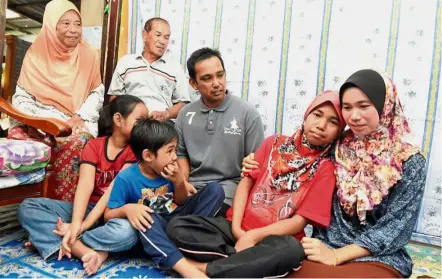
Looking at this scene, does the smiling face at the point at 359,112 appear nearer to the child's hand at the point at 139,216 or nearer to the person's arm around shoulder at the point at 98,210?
the child's hand at the point at 139,216

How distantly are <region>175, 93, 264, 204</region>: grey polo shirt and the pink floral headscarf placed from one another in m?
0.57

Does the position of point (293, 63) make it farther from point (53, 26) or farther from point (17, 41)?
point (17, 41)

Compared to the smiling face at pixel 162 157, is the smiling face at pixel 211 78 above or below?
above

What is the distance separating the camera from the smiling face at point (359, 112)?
1188 millimetres

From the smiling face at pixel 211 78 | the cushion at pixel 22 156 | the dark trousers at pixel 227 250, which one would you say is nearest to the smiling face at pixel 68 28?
the cushion at pixel 22 156

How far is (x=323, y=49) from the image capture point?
2.11m

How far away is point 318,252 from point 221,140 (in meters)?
0.75

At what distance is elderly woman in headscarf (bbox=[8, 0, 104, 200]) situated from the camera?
2.10 metres

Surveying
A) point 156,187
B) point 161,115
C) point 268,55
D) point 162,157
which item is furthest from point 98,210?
point 268,55

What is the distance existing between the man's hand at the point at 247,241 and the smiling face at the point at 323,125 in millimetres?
439

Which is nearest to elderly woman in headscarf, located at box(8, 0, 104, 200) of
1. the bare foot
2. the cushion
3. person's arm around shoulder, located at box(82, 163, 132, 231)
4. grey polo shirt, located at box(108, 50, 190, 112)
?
grey polo shirt, located at box(108, 50, 190, 112)

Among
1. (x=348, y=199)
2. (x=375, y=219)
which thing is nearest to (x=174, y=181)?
(x=348, y=199)

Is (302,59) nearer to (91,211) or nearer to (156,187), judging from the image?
(156,187)

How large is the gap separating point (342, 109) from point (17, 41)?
244 cm
